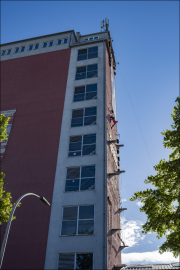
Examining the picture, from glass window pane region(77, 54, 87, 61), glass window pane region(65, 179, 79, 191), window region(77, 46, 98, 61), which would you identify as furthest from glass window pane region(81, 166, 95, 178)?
window region(77, 46, 98, 61)

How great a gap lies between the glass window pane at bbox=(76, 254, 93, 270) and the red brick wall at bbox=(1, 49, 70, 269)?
2972 millimetres

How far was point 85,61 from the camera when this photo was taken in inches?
1281

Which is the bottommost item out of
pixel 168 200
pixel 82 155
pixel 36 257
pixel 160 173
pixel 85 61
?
pixel 36 257

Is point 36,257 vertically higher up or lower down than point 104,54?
lower down

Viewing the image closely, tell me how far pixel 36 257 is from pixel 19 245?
1986mm

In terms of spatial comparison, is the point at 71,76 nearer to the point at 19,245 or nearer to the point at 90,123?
the point at 90,123

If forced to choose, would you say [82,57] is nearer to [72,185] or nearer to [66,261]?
[72,185]

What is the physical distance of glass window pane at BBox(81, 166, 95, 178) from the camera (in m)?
22.9

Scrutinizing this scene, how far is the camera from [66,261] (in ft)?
62.3

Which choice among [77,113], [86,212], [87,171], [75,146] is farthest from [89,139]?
[86,212]

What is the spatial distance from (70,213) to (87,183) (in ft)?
10.2

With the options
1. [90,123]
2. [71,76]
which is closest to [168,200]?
[90,123]

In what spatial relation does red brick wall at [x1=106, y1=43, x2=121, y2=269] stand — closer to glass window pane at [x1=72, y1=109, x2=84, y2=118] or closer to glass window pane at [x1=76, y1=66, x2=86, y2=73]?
glass window pane at [x1=72, y1=109, x2=84, y2=118]

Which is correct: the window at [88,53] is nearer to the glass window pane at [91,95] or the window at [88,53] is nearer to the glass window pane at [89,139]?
the glass window pane at [91,95]
